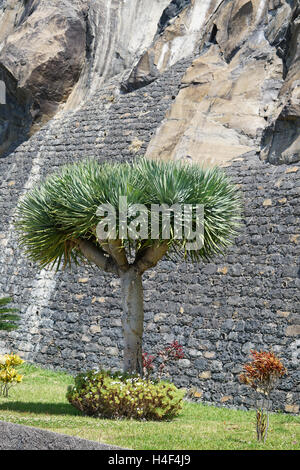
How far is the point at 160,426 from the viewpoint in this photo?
8.59 meters

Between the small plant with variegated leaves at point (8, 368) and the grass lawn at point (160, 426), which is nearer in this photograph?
the grass lawn at point (160, 426)

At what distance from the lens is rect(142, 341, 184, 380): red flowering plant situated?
11.3 m

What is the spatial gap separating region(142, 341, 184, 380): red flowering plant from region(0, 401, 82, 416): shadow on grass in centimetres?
→ 161

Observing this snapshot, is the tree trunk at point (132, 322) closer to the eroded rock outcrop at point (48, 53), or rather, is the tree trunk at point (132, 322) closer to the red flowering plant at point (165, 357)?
the red flowering plant at point (165, 357)

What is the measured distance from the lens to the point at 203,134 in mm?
15070

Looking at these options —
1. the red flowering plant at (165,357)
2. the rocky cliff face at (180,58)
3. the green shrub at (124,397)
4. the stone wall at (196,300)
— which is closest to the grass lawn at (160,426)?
the green shrub at (124,397)

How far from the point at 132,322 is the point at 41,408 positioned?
1.90 metres

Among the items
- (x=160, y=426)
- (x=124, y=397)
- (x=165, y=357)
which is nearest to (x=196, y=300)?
→ (x=165, y=357)

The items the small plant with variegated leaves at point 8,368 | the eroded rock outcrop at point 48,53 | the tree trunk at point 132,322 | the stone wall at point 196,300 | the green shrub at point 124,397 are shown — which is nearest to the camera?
the green shrub at point 124,397

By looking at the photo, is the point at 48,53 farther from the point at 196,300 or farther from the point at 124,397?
the point at 124,397

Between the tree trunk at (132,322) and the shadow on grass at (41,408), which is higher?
the tree trunk at (132,322)

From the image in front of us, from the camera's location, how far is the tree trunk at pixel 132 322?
980cm

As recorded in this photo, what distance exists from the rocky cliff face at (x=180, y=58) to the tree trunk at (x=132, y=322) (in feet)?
15.5
